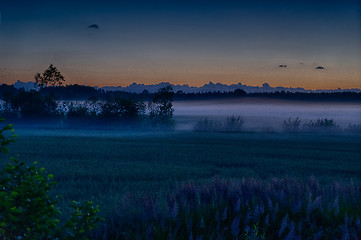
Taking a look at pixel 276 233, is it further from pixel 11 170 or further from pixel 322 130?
pixel 322 130

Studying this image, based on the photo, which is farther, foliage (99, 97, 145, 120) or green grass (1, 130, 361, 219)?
foliage (99, 97, 145, 120)

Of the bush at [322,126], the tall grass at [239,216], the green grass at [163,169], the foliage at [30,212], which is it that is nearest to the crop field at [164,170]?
the green grass at [163,169]

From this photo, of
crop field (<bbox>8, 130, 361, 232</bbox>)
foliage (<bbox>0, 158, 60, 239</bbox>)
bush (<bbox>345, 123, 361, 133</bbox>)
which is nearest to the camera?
foliage (<bbox>0, 158, 60, 239</bbox>)

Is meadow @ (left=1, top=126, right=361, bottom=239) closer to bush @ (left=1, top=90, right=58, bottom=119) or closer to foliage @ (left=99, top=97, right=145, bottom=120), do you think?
foliage @ (left=99, top=97, right=145, bottom=120)

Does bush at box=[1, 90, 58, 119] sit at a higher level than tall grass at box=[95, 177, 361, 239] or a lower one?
higher

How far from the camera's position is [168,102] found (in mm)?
49094

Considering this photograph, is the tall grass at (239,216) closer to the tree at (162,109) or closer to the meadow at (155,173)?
the meadow at (155,173)

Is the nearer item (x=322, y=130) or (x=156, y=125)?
(x=322, y=130)

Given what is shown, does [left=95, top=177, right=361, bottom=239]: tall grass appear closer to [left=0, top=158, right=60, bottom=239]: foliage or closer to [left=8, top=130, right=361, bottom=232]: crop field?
[left=0, top=158, right=60, bottom=239]: foliage

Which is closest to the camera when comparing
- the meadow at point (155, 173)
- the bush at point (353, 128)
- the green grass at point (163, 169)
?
the meadow at point (155, 173)

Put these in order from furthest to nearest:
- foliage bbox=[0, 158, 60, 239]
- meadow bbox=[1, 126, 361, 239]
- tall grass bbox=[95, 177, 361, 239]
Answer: meadow bbox=[1, 126, 361, 239], tall grass bbox=[95, 177, 361, 239], foliage bbox=[0, 158, 60, 239]

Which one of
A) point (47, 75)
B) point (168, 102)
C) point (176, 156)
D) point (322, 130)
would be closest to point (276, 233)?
point (176, 156)

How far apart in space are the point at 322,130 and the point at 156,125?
67.6ft

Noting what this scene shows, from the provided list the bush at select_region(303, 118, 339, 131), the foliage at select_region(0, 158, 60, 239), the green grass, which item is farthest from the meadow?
the bush at select_region(303, 118, 339, 131)
